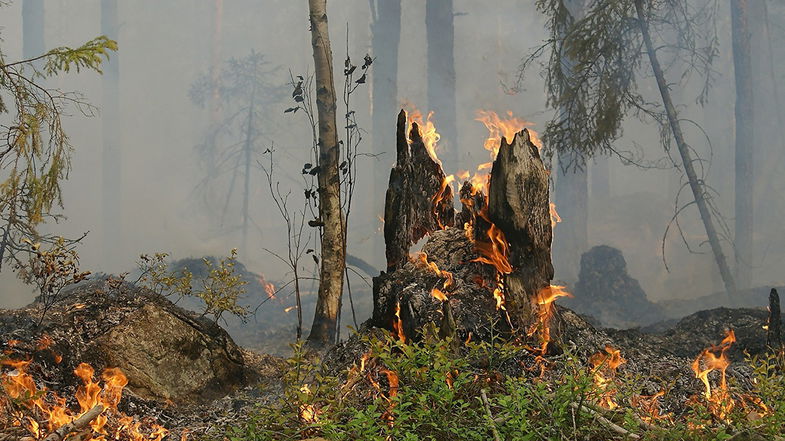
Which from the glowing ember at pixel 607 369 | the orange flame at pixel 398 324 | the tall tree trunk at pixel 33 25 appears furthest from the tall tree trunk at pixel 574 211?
the tall tree trunk at pixel 33 25

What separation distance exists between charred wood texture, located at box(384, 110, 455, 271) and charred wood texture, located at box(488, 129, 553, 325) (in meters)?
1.08

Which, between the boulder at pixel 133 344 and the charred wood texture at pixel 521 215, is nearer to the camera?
the charred wood texture at pixel 521 215

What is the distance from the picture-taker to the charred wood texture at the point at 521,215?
5.16m

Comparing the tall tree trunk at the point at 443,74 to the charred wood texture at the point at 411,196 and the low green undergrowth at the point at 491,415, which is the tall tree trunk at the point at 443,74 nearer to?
the charred wood texture at the point at 411,196

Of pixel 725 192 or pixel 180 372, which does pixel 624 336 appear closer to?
pixel 180 372

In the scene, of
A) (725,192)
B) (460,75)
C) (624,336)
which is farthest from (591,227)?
(624,336)

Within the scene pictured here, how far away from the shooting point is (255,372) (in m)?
6.99

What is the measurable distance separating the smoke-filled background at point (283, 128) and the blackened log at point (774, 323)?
59.7 ft

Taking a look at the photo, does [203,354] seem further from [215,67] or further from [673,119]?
[215,67]

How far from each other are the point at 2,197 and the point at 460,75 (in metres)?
26.0

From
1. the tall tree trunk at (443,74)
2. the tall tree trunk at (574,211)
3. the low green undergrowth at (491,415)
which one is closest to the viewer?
the low green undergrowth at (491,415)

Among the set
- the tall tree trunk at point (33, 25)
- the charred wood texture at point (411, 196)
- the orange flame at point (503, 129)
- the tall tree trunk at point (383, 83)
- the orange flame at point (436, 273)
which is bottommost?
the orange flame at point (436, 273)

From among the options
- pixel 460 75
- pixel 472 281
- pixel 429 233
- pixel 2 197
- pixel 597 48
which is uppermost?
pixel 460 75

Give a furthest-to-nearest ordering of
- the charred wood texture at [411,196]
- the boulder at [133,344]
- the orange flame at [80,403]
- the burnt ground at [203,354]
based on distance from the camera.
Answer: the charred wood texture at [411,196]
the boulder at [133,344]
the burnt ground at [203,354]
the orange flame at [80,403]
